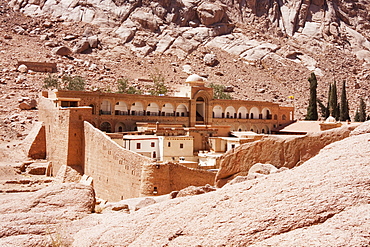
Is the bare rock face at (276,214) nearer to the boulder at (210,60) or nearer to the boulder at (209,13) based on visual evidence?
the boulder at (210,60)

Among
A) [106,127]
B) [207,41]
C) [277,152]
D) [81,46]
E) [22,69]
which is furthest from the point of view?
[207,41]

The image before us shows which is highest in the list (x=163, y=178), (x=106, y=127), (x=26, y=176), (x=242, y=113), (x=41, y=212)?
(x=242, y=113)

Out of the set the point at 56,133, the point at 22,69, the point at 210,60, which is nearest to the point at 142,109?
the point at 56,133

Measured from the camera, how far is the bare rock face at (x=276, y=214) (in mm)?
3791

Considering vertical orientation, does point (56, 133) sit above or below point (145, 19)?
below

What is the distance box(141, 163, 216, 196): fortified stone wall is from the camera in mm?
16266

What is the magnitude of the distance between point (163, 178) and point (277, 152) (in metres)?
7.14

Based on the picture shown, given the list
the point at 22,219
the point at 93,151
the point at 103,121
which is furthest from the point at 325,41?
the point at 22,219

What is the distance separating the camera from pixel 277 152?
10.2 metres

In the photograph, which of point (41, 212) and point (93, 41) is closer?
point (41, 212)

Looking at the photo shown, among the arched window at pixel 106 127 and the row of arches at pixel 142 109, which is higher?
the row of arches at pixel 142 109

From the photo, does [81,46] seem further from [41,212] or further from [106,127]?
[41,212]

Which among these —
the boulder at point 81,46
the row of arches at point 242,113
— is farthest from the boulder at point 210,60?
the row of arches at point 242,113

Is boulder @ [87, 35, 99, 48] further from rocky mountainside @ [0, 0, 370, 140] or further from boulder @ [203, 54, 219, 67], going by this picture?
boulder @ [203, 54, 219, 67]
